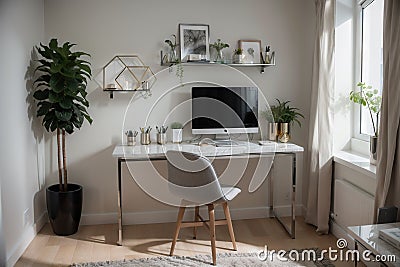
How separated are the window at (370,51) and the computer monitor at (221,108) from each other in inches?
39.8

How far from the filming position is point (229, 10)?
394 cm

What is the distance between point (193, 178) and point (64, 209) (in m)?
1.35

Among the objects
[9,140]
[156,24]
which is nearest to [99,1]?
[156,24]

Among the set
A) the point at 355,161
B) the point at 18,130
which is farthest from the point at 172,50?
the point at 355,161

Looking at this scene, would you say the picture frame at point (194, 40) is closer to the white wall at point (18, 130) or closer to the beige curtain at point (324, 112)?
the beige curtain at point (324, 112)

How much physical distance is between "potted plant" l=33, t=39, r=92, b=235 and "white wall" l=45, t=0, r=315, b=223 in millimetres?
213

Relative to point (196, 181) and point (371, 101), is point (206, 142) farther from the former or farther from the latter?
point (371, 101)

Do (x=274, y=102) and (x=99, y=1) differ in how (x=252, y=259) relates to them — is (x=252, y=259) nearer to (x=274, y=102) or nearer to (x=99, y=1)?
(x=274, y=102)

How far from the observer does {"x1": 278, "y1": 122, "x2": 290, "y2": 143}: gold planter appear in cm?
382

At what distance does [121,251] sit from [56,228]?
0.73 metres

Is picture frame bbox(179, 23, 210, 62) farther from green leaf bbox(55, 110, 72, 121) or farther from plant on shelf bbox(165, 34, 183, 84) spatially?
green leaf bbox(55, 110, 72, 121)

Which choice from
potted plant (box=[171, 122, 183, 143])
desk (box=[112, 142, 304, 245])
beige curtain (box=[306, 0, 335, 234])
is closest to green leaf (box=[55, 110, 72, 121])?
desk (box=[112, 142, 304, 245])

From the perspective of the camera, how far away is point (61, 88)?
11.2 feet

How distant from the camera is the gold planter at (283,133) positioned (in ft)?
12.5
